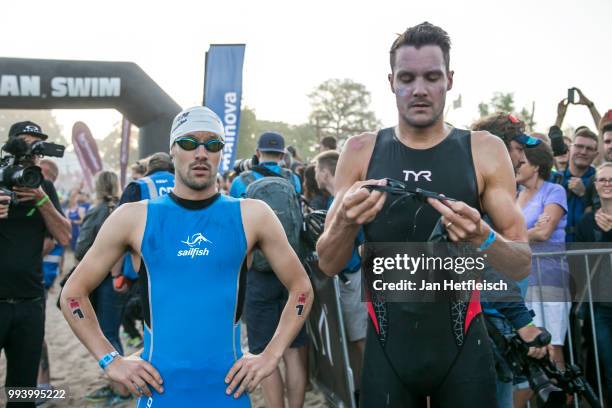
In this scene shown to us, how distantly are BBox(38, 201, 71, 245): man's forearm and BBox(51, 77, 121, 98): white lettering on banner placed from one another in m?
7.27

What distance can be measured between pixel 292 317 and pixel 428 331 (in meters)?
0.69

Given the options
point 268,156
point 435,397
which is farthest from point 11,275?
point 435,397

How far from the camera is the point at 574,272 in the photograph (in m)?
4.31

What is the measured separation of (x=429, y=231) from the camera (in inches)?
97.2

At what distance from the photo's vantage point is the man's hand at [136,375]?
8.23 ft

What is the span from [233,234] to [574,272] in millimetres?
2873

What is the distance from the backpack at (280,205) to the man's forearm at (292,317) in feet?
5.90

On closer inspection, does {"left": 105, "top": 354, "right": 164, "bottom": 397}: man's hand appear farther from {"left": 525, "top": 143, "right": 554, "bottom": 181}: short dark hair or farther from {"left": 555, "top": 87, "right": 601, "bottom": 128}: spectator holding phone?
{"left": 555, "top": 87, "right": 601, "bottom": 128}: spectator holding phone

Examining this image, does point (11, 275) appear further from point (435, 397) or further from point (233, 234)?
point (435, 397)

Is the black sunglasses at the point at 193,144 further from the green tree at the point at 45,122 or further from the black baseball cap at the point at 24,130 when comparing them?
the green tree at the point at 45,122

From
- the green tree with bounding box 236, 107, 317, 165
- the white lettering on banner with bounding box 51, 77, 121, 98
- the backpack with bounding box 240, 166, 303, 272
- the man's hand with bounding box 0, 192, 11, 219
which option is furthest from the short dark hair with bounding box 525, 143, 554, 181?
the green tree with bounding box 236, 107, 317, 165

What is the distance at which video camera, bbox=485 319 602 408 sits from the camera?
2.98 m

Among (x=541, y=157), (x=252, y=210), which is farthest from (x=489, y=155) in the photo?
(x=541, y=157)

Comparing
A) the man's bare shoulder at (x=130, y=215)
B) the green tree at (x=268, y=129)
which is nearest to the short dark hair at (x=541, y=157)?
the man's bare shoulder at (x=130, y=215)
